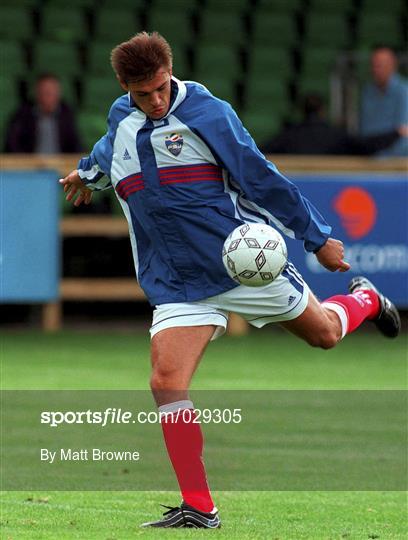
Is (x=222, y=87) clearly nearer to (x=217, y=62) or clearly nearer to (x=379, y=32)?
(x=217, y=62)

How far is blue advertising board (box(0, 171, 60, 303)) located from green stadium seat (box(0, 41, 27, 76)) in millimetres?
3094

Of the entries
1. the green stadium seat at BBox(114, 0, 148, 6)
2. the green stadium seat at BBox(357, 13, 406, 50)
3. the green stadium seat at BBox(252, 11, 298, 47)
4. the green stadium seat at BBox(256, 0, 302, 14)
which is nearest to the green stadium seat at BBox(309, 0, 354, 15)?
the green stadium seat at BBox(256, 0, 302, 14)

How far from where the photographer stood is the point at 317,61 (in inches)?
714

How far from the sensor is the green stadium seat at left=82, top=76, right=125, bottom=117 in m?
16.3

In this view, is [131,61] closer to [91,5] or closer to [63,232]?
[63,232]

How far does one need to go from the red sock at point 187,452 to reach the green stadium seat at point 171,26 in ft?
40.4

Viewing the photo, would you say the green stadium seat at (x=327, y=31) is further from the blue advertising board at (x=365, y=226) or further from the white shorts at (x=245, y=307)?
the white shorts at (x=245, y=307)

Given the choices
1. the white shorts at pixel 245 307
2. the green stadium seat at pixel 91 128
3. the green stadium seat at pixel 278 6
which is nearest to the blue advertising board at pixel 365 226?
the green stadium seat at pixel 91 128

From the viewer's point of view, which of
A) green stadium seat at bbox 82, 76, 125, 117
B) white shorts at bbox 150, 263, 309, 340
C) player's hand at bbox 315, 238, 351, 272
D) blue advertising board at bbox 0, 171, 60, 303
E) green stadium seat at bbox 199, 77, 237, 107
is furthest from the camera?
green stadium seat at bbox 199, 77, 237, 107

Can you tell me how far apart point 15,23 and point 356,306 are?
10841mm

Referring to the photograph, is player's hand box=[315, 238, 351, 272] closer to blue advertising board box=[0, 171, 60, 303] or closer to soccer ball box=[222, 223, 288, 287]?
soccer ball box=[222, 223, 288, 287]

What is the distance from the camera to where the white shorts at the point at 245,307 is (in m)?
5.90

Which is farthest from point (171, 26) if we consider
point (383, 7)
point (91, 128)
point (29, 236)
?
point (29, 236)

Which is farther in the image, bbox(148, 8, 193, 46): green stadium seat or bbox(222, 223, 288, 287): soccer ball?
bbox(148, 8, 193, 46): green stadium seat
